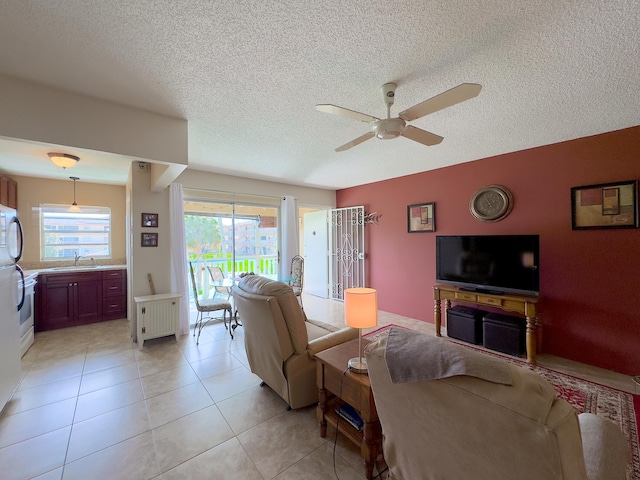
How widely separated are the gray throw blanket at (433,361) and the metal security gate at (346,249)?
4345 mm

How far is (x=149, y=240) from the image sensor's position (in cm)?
357

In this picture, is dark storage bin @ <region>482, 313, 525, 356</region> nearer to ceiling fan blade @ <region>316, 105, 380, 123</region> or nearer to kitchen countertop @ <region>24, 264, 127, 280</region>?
ceiling fan blade @ <region>316, 105, 380, 123</region>

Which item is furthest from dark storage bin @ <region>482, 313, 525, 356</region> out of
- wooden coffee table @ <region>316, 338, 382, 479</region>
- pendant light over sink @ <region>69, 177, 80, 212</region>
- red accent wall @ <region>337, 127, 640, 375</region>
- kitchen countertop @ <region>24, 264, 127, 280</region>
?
pendant light over sink @ <region>69, 177, 80, 212</region>

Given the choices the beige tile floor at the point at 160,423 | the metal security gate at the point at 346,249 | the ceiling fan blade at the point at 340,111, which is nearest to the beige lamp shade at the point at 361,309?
the beige tile floor at the point at 160,423

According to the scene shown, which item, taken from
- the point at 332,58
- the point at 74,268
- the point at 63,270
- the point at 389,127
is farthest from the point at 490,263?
the point at 74,268

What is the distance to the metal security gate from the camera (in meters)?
5.40

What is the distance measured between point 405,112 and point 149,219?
351 centimetres

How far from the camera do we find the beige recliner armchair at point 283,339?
1.96 m

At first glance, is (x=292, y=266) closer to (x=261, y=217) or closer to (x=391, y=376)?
(x=261, y=217)

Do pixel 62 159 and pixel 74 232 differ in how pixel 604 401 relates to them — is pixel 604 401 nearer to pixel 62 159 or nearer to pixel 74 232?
pixel 62 159

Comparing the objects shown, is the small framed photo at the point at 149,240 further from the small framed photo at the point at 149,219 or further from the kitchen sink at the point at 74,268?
the kitchen sink at the point at 74,268

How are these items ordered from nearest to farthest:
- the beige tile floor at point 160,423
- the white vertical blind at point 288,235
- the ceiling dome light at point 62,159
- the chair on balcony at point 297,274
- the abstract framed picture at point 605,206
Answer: the beige tile floor at point 160,423, the abstract framed picture at point 605,206, the ceiling dome light at point 62,159, the chair on balcony at point 297,274, the white vertical blind at point 288,235

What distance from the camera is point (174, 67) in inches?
65.2

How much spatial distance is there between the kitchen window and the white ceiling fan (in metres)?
5.02
